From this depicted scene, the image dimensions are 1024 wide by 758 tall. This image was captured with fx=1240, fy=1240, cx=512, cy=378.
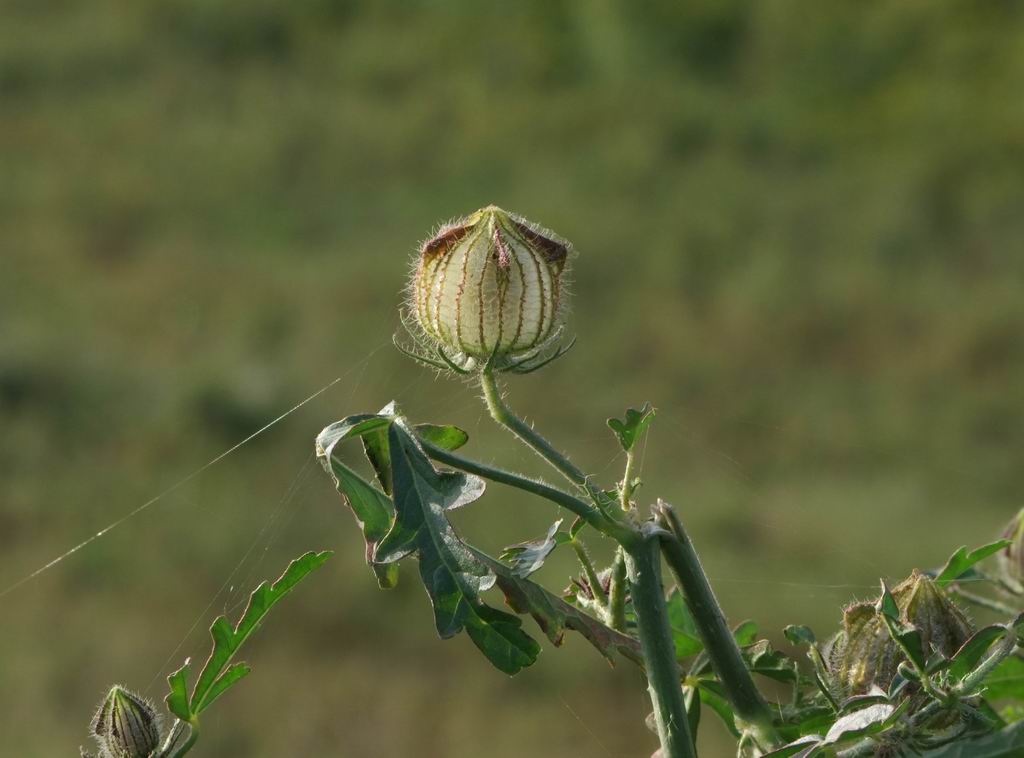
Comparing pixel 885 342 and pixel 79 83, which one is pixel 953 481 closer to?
pixel 885 342

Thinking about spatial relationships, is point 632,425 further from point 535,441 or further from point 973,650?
point 973,650

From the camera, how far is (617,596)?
852mm

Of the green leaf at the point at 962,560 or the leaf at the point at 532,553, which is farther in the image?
the green leaf at the point at 962,560

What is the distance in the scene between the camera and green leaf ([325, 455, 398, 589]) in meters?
0.76

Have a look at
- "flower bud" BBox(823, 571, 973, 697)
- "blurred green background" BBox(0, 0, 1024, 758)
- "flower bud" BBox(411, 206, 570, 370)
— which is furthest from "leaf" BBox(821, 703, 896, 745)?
"blurred green background" BBox(0, 0, 1024, 758)

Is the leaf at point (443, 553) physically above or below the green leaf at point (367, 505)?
below

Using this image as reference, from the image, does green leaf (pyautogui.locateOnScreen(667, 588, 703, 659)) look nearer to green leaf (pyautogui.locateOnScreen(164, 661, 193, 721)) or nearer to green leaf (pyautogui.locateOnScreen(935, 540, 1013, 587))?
green leaf (pyautogui.locateOnScreen(935, 540, 1013, 587))

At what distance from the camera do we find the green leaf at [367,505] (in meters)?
0.76

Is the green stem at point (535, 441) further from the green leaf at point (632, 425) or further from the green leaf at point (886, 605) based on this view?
the green leaf at point (886, 605)

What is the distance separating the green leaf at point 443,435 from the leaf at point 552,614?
0.10 meters

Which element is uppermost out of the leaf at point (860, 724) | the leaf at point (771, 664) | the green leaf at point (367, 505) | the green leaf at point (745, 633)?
the green leaf at point (367, 505)

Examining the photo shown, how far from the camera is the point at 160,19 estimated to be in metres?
10.0

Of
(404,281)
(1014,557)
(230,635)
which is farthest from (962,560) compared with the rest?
(404,281)

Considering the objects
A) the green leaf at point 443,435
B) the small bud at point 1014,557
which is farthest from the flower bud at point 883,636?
the small bud at point 1014,557
